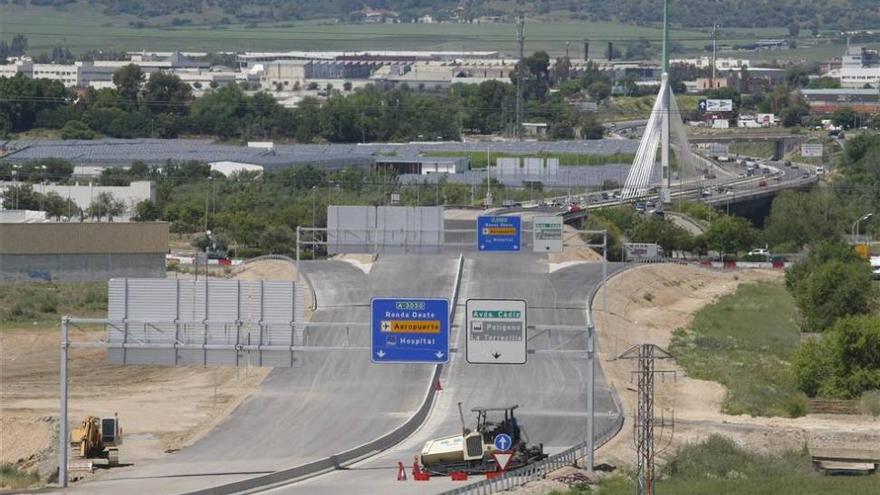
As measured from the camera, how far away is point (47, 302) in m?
73.9

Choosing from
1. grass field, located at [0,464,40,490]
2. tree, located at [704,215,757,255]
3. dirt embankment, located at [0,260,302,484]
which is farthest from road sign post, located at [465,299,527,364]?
tree, located at [704,215,757,255]

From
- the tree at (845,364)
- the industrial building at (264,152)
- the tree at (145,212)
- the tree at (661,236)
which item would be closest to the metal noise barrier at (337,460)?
the tree at (845,364)

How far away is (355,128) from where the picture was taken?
19638 cm

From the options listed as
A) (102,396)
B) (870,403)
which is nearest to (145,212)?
(102,396)

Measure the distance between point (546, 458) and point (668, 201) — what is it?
94.6 meters

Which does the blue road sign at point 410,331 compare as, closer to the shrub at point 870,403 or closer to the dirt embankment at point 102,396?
the dirt embankment at point 102,396

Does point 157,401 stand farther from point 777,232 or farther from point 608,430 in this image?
point 777,232

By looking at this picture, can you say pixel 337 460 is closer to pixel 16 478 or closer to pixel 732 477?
pixel 16 478

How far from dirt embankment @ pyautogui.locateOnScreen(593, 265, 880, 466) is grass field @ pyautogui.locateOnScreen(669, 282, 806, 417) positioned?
0.63 metres

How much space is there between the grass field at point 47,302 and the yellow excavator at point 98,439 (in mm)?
26644

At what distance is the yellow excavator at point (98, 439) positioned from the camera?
4281 cm

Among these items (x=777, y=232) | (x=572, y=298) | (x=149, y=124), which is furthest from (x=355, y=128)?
(x=572, y=298)

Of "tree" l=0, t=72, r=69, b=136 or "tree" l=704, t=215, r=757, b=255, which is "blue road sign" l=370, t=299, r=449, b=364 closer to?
"tree" l=704, t=215, r=757, b=255

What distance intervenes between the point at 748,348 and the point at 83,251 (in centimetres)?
2899
